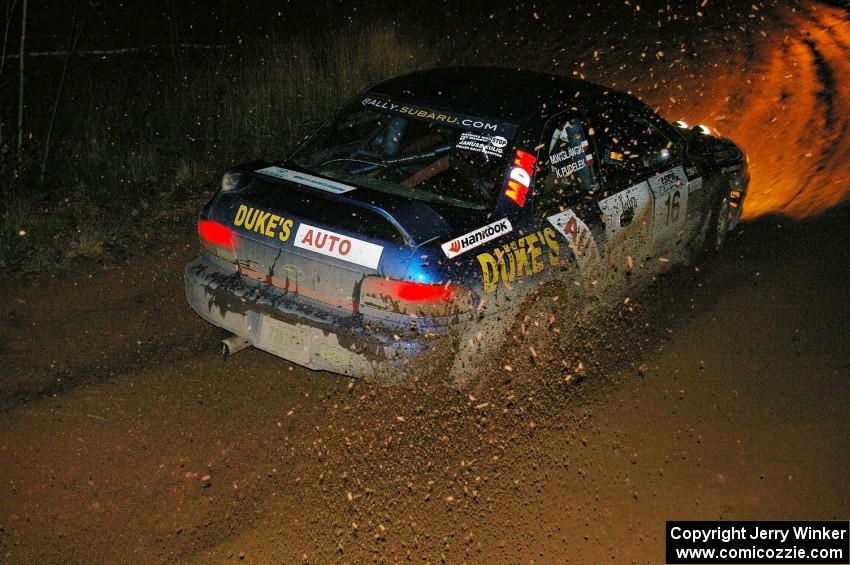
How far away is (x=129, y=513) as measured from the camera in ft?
11.7

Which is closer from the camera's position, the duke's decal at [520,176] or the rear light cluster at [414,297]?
the rear light cluster at [414,297]

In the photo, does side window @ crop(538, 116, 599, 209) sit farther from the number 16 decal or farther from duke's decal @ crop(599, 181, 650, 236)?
the number 16 decal

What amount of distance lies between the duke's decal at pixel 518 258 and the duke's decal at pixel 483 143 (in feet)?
1.59

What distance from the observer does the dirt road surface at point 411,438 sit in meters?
3.51

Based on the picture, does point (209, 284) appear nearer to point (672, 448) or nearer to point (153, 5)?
point (672, 448)

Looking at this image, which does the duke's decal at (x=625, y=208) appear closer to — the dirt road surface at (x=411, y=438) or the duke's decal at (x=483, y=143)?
the dirt road surface at (x=411, y=438)

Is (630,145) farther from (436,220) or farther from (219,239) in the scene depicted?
(219,239)

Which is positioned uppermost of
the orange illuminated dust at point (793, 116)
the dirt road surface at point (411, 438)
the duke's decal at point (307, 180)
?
the duke's decal at point (307, 180)

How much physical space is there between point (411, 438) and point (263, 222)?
129 centimetres

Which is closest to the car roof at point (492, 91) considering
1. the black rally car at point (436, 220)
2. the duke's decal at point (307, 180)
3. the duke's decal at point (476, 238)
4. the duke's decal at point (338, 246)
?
the black rally car at point (436, 220)

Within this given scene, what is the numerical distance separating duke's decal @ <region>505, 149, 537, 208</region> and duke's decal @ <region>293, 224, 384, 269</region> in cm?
84

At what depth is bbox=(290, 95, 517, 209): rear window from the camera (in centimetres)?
461

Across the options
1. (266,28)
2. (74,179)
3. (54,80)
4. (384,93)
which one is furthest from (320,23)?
(384,93)

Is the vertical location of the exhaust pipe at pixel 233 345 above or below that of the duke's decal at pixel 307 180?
below
